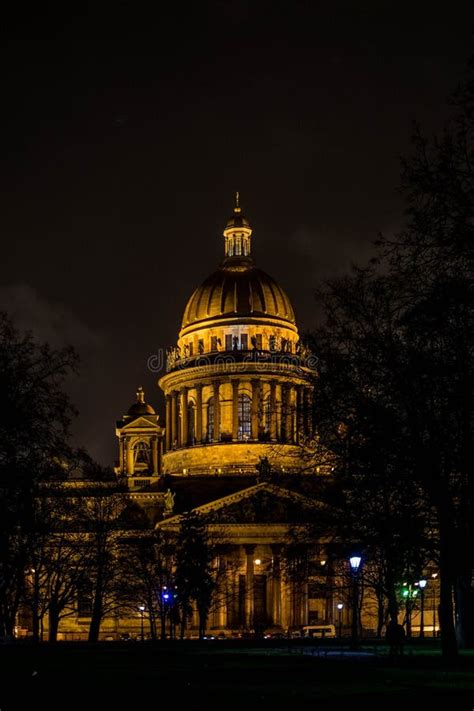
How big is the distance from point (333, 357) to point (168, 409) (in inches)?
4307

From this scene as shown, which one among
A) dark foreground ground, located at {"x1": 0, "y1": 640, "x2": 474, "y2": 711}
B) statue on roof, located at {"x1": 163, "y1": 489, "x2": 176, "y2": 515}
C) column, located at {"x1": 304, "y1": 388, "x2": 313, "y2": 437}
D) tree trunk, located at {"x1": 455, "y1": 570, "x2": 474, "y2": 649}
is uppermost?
statue on roof, located at {"x1": 163, "y1": 489, "x2": 176, "y2": 515}

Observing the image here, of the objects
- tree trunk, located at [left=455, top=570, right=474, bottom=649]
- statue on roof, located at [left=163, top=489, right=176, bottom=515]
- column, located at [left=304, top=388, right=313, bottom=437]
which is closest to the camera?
column, located at [left=304, top=388, right=313, bottom=437]

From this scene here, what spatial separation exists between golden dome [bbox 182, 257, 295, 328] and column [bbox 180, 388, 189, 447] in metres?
8.06

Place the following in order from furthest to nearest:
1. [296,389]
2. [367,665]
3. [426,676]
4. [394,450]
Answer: [296,389]
[367,665]
[394,450]
[426,676]

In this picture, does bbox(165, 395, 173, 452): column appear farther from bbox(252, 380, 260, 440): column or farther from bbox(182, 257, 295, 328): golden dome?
bbox(252, 380, 260, 440): column

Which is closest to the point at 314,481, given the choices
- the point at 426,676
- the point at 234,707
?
the point at 426,676

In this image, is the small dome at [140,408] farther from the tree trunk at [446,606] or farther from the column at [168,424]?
the tree trunk at [446,606]

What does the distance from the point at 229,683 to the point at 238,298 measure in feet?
397

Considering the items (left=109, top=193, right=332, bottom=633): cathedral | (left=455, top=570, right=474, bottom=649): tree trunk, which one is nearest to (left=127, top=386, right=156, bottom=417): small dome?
Answer: (left=109, top=193, right=332, bottom=633): cathedral

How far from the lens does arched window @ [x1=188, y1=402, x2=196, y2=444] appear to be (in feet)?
504

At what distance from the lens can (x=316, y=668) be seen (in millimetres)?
44906

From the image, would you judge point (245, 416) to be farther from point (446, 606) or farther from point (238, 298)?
point (446, 606)

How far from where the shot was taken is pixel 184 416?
509 ft

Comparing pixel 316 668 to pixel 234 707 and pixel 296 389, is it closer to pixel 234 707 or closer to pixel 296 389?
pixel 234 707
